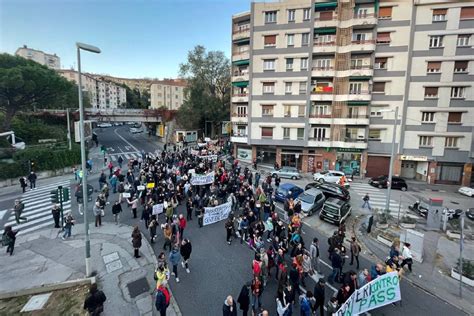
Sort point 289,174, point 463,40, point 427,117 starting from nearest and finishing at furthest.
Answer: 1. point 463,40
2. point 427,117
3. point 289,174

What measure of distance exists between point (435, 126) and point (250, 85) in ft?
75.5

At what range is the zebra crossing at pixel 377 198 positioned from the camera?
69.0 feet

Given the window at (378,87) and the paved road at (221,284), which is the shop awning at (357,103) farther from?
the paved road at (221,284)

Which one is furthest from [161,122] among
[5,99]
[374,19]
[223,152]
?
[374,19]

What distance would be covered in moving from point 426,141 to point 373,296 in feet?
97.0

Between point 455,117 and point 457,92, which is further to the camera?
point 455,117

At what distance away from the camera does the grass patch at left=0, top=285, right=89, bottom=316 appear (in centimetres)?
905

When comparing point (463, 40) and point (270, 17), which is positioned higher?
point (270, 17)

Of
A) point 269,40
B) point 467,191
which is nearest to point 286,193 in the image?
point 467,191

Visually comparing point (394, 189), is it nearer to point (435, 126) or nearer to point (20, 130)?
point (435, 126)

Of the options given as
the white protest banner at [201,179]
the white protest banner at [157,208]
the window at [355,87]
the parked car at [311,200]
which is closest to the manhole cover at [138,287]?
the white protest banner at [157,208]

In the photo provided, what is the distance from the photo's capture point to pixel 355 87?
31141mm

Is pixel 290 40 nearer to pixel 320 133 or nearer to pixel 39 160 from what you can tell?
pixel 320 133

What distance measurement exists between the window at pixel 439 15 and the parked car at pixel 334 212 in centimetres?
2671
